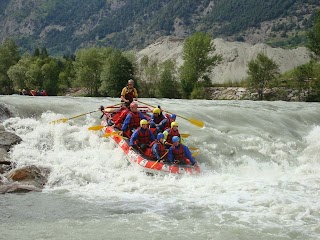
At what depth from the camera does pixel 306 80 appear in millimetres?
35094

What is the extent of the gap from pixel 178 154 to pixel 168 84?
30.0 metres

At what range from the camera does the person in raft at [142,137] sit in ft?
40.9

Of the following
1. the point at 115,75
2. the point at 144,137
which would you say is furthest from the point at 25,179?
the point at 115,75

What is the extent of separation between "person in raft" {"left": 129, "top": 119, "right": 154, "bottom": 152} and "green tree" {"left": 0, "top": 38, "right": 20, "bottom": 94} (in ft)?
149

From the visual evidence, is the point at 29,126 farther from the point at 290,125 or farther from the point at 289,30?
the point at 289,30

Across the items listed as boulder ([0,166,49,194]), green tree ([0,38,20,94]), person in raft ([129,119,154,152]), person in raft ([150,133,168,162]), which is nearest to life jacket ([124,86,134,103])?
person in raft ([129,119,154,152])

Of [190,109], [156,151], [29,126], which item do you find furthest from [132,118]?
[190,109]

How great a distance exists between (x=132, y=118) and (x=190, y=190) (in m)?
4.38

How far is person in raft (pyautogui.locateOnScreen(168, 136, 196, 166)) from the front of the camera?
1183 centimetres

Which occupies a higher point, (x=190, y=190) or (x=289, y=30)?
(x=289, y=30)

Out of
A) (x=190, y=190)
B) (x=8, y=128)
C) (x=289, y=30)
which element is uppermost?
(x=289, y=30)

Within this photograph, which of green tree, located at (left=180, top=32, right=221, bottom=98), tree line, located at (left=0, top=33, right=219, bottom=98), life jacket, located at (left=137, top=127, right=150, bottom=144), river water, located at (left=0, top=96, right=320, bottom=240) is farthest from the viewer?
green tree, located at (left=180, top=32, right=221, bottom=98)

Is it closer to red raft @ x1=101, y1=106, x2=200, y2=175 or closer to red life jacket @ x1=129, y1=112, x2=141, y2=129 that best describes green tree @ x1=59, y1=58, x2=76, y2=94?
red life jacket @ x1=129, y1=112, x2=141, y2=129

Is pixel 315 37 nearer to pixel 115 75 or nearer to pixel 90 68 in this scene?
pixel 115 75
